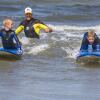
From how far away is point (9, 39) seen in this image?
43.9 ft

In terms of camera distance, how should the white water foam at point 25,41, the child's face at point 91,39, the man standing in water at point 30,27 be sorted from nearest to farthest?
1. the child's face at point 91,39
2. the man standing in water at point 30,27
3. the white water foam at point 25,41

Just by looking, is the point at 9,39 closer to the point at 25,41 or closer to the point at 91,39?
the point at 91,39

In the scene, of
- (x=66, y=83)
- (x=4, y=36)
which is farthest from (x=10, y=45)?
(x=66, y=83)

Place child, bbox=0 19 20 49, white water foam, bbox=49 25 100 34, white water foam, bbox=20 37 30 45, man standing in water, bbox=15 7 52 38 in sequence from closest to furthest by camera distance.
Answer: child, bbox=0 19 20 49, man standing in water, bbox=15 7 52 38, white water foam, bbox=20 37 30 45, white water foam, bbox=49 25 100 34

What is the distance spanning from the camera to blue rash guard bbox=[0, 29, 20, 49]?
44.0ft

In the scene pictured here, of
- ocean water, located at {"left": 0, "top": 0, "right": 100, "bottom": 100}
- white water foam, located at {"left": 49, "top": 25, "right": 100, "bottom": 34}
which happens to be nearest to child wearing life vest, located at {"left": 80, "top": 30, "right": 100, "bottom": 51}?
ocean water, located at {"left": 0, "top": 0, "right": 100, "bottom": 100}

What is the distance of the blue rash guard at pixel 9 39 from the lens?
13.4m

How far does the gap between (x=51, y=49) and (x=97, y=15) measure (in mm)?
9280

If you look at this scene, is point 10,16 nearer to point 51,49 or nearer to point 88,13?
point 88,13

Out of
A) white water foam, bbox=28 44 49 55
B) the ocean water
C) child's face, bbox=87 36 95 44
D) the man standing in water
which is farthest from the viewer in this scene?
the man standing in water

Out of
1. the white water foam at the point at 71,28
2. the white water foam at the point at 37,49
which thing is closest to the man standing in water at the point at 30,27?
the white water foam at the point at 37,49

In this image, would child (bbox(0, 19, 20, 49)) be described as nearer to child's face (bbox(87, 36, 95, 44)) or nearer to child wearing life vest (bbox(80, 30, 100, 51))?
Result: child wearing life vest (bbox(80, 30, 100, 51))

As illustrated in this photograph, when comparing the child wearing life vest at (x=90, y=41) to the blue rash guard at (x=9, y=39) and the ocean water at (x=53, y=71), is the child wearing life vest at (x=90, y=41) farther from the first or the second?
the blue rash guard at (x=9, y=39)

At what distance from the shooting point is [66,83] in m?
10.5
